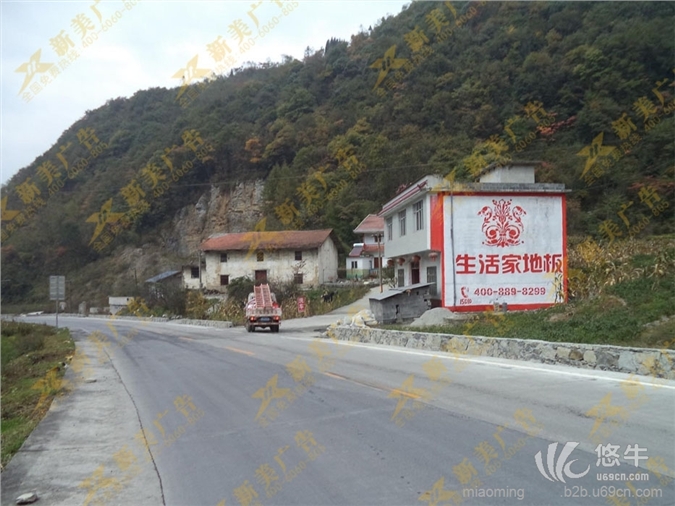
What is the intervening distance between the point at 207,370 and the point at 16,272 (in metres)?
74.2

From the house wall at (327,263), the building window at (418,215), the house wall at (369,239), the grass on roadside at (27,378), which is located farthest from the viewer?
the house wall at (369,239)

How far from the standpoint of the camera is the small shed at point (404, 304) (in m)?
26.4

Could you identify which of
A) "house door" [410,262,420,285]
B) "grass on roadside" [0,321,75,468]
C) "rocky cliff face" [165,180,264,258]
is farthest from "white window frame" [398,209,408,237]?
"rocky cliff face" [165,180,264,258]

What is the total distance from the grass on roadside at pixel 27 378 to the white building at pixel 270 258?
24.9 metres

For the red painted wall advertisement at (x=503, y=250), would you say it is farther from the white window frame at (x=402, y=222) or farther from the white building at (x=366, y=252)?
the white building at (x=366, y=252)

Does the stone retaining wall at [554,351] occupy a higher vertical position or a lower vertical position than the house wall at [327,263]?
lower

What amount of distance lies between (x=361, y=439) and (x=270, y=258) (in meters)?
47.2

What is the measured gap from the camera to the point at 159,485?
595 cm

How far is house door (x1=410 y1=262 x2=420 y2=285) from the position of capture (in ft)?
98.0

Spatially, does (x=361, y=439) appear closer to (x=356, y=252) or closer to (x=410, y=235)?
(x=410, y=235)

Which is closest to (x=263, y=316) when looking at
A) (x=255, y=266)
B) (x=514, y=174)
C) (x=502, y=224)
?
(x=502, y=224)

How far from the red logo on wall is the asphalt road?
47.6 feet

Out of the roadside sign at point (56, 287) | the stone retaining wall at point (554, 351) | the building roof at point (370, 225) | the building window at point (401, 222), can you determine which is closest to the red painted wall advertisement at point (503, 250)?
the building window at point (401, 222)

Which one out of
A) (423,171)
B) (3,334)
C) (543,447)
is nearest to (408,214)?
(3,334)
